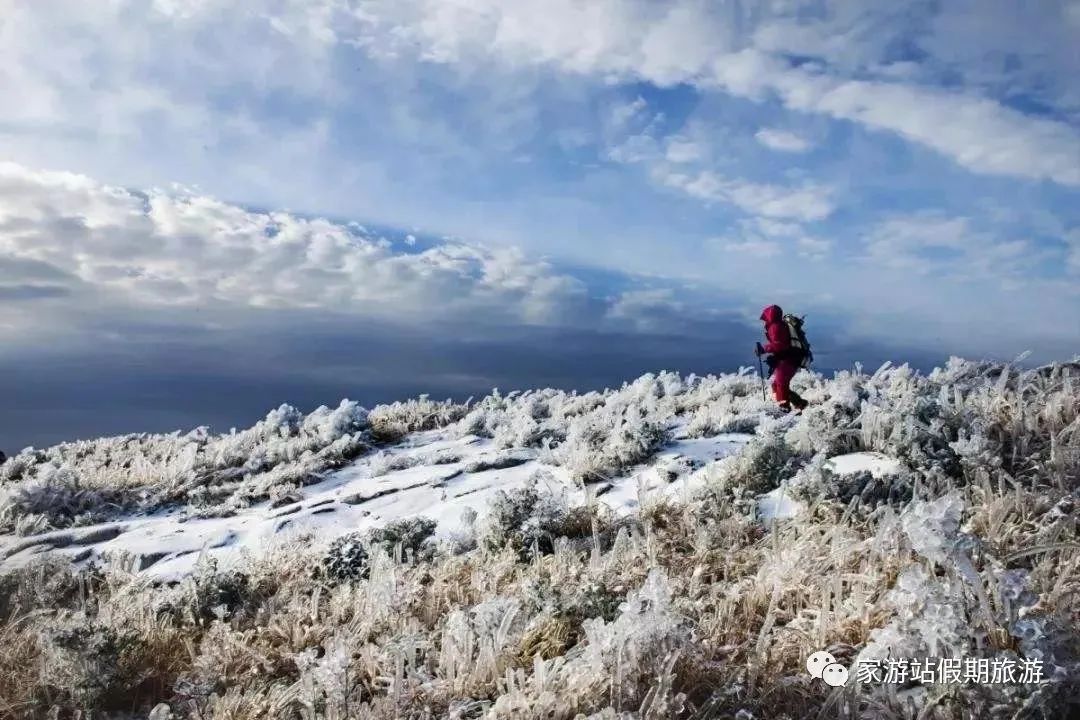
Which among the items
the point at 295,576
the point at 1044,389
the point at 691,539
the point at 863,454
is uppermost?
the point at 1044,389

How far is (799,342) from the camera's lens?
10.3 meters

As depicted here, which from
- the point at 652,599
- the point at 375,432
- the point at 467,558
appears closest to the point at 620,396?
the point at 375,432

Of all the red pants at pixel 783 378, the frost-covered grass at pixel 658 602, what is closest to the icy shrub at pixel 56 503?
the frost-covered grass at pixel 658 602

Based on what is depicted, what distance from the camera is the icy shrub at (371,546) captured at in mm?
6766

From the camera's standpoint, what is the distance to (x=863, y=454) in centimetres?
768

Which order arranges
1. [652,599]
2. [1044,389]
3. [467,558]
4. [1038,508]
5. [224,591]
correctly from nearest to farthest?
[652,599] → [1038,508] → [224,591] → [467,558] → [1044,389]

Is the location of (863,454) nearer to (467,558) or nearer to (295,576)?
(467,558)

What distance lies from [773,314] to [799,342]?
1.70 ft

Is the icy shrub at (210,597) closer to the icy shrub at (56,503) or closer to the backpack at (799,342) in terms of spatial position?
the icy shrub at (56,503)

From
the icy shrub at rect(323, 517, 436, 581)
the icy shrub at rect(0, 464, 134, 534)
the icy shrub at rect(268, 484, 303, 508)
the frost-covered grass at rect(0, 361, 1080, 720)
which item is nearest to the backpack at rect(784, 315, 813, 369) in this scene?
the frost-covered grass at rect(0, 361, 1080, 720)

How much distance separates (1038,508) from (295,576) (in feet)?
→ 19.9

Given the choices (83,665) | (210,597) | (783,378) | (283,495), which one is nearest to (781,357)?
(783,378)

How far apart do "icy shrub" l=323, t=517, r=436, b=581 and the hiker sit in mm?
5169

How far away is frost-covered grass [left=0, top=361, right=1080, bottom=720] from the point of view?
386 cm
